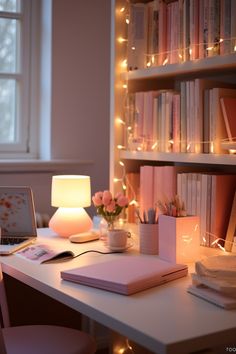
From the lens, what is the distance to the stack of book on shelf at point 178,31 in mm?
1889

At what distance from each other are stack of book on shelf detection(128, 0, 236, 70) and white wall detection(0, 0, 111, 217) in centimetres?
59

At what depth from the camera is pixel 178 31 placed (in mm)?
2072

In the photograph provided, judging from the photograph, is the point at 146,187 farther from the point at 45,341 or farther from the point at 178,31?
the point at 45,341

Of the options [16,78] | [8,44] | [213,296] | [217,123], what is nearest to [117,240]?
[217,123]

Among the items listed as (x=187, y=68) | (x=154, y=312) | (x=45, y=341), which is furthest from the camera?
(x=187, y=68)

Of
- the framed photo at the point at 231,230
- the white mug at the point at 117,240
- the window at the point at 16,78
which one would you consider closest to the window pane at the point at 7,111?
the window at the point at 16,78

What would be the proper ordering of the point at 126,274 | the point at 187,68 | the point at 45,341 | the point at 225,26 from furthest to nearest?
1. the point at 187,68
2. the point at 225,26
3. the point at 45,341
4. the point at 126,274

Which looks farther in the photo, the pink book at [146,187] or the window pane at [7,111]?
the window pane at [7,111]

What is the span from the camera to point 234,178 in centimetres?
197

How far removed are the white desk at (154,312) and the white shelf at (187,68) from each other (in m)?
0.72

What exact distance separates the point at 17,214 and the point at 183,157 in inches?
27.0

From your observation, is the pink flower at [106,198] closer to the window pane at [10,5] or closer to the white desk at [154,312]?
the white desk at [154,312]

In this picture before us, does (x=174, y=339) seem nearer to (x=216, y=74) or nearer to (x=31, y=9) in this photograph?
(x=216, y=74)

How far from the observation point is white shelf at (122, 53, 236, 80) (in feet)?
6.02
